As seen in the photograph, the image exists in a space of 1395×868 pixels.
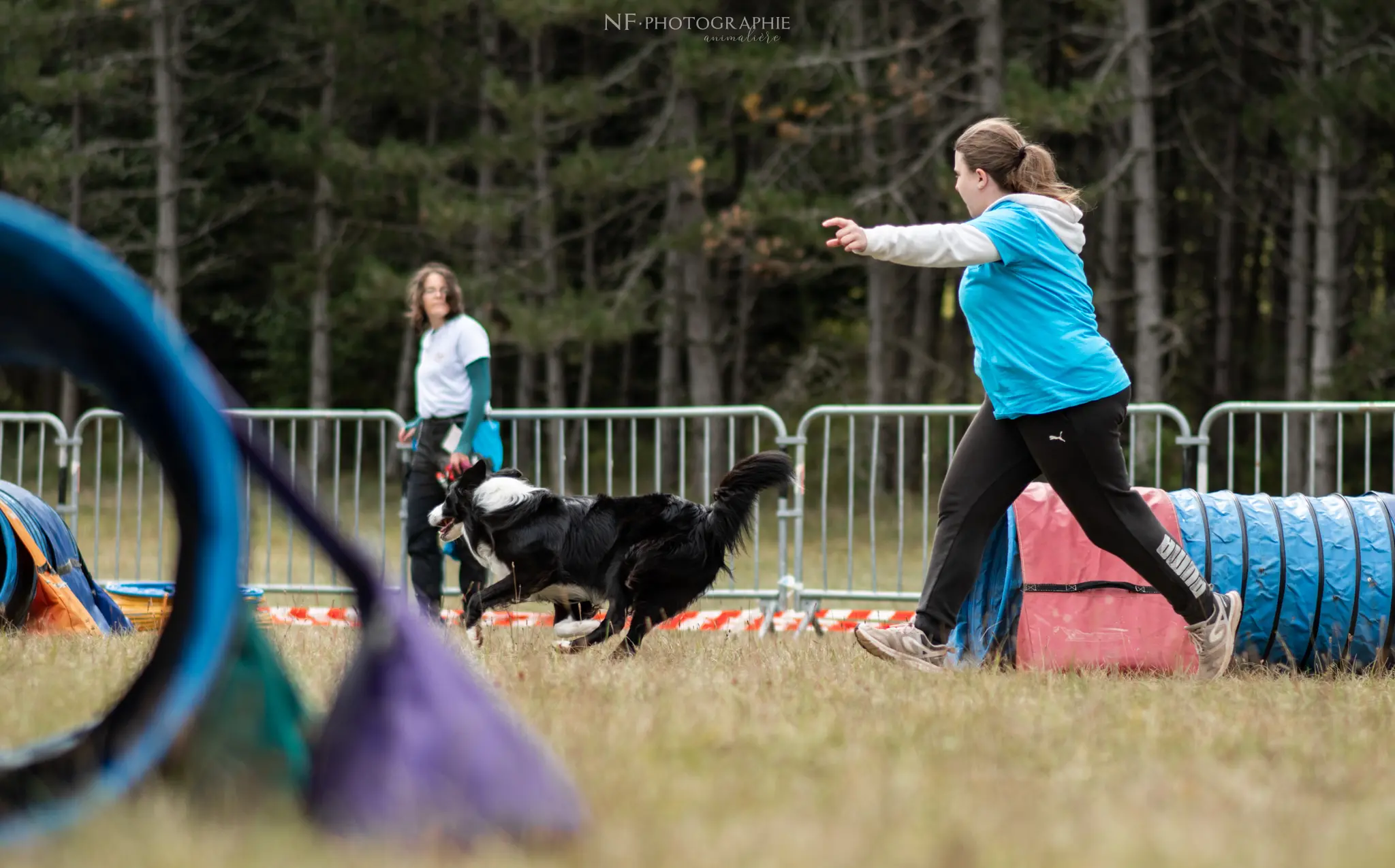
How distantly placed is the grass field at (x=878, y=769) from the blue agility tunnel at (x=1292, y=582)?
0.37 metres

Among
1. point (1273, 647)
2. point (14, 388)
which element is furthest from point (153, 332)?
point (14, 388)

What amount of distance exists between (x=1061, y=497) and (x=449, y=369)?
3.64 meters

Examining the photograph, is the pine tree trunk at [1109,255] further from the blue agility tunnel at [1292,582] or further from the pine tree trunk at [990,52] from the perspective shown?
the blue agility tunnel at [1292,582]

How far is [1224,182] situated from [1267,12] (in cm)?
315

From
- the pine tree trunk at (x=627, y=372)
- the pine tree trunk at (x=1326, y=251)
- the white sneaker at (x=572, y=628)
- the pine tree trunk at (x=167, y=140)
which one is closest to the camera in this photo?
the white sneaker at (x=572, y=628)

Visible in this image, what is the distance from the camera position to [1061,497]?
16.5 feet

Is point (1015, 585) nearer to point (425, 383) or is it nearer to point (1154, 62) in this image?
point (425, 383)

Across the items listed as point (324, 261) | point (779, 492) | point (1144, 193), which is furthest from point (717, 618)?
point (324, 261)

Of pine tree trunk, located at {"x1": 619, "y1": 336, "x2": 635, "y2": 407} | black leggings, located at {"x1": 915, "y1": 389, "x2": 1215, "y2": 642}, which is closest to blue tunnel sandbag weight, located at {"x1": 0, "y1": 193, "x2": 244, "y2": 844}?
black leggings, located at {"x1": 915, "y1": 389, "x2": 1215, "y2": 642}

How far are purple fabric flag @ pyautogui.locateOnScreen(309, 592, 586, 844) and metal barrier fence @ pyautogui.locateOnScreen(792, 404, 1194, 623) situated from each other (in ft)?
16.6

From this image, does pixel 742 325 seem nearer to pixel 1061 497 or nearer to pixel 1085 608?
pixel 1085 608

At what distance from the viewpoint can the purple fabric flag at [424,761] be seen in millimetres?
2482

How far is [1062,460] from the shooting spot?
4852mm

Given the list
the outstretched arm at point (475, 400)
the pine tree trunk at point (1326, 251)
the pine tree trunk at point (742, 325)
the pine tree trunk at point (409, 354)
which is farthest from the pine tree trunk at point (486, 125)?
the outstretched arm at point (475, 400)
